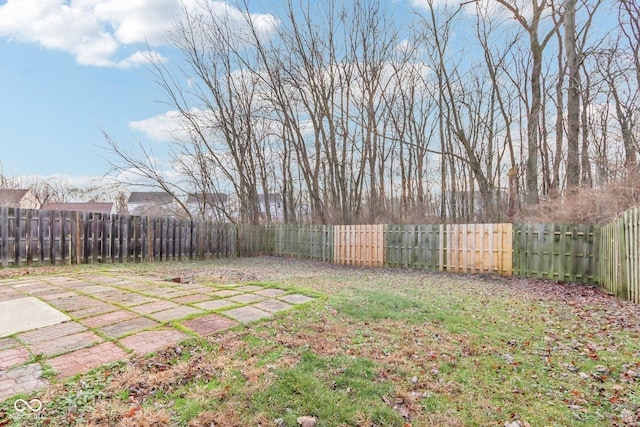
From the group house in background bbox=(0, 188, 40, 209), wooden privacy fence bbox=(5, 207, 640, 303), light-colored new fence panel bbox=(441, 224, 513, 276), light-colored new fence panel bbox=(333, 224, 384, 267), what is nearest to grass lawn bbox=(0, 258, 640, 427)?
wooden privacy fence bbox=(5, 207, 640, 303)

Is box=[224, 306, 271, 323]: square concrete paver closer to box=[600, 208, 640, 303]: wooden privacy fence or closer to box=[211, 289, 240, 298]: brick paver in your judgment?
box=[211, 289, 240, 298]: brick paver

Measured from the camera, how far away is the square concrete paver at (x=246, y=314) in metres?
3.08

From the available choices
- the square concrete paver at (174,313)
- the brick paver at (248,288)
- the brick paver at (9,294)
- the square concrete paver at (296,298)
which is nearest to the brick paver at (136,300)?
the square concrete paver at (174,313)

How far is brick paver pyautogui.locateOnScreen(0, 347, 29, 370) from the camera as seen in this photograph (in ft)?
6.53

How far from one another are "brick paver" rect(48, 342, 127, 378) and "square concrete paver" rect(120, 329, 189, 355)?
0.29 ft

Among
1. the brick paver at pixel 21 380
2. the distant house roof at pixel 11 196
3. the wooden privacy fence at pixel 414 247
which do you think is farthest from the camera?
the distant house roof at pixel 11 196

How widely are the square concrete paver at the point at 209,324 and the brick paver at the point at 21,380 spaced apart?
3.30 feet

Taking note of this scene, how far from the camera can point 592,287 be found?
247 inches

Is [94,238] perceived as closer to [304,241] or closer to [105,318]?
[105,318]

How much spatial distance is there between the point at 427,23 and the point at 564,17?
12.9 feet

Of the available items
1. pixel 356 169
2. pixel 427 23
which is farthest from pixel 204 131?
pixel 427 23

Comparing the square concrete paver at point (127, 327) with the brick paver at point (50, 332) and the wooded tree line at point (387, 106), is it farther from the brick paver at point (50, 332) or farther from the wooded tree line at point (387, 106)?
the wooded tree line at point (387, 106)

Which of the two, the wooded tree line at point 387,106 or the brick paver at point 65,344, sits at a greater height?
the wooded tree line at point 387,106

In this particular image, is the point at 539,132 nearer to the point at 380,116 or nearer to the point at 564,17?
the point at 564,17
